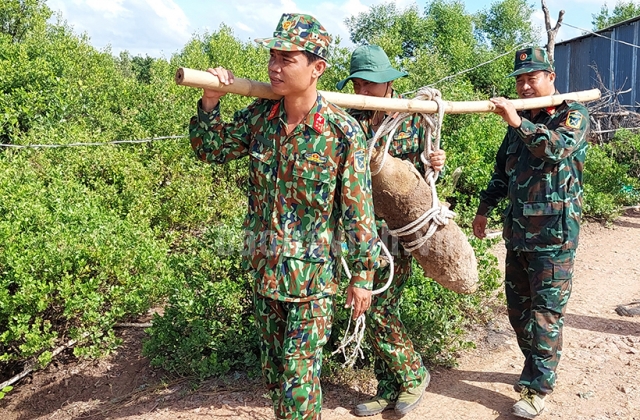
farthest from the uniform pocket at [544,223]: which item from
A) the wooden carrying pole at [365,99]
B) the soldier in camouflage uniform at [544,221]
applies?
the wooden carrying pole at [365,99]

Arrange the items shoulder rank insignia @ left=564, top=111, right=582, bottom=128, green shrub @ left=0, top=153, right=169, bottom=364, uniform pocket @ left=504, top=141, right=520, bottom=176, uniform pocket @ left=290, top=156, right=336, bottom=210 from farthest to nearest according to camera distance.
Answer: green shrub @ left=0, top=153, right=169, bottom=364, uniform pocket @ left=504, top=141, right=520, bottom=176, shoulder rank insignia @ left=564, top=111, right=582, bottom=128, uniform pocket @ left=290, top=156, right=336, bottom=210

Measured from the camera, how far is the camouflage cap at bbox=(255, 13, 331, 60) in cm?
237

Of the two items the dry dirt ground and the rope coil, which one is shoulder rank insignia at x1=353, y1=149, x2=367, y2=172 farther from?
the dry dirt ground

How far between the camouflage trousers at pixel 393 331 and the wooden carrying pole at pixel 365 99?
0.84m

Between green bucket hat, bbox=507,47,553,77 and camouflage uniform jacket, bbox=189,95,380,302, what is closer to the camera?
camouflage uniform jacket, bbox=189,95,380,302

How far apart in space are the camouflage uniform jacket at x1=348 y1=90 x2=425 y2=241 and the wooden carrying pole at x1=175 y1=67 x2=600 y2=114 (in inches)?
9.2

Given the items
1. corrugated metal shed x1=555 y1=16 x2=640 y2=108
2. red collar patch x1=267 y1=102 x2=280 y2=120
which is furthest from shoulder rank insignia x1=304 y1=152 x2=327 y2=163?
corrugated metal shed x1=555 y1=16 x2=640 y2=108

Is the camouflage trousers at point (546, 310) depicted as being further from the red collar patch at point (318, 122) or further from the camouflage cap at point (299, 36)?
the camouflage cap at point (299, 36)

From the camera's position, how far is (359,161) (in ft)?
8.36

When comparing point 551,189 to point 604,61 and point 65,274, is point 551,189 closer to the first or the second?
point 65,274

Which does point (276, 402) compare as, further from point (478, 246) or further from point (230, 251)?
point (478, 246)

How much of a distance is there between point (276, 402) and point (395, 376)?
0.93m

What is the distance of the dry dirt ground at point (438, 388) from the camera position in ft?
11.7

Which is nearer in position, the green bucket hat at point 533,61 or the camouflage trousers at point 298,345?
the camouflage trousers at point 298,345
